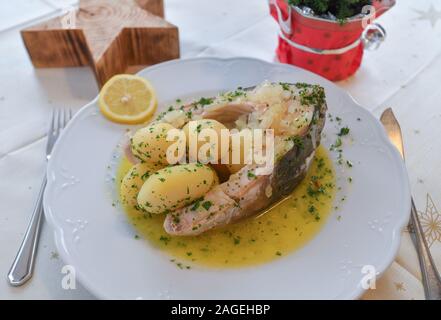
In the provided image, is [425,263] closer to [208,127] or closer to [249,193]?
[249,193]

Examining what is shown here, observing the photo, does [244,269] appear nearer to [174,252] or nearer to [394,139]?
[174,252]

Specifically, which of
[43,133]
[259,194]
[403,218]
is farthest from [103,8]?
[403,218]

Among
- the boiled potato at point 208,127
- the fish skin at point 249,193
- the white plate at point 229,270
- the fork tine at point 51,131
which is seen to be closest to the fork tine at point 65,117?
the fork tine at point 51,131

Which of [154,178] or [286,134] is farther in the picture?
[286,134]

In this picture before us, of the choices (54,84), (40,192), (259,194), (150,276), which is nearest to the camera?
(150,276)

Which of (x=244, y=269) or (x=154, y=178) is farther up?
(x=154, y=178)

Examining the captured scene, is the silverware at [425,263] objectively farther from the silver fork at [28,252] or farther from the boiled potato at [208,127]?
the silver fork at [28,252]

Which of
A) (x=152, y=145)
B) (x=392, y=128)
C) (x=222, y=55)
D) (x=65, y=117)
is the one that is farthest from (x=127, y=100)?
(x=392, y=128)
